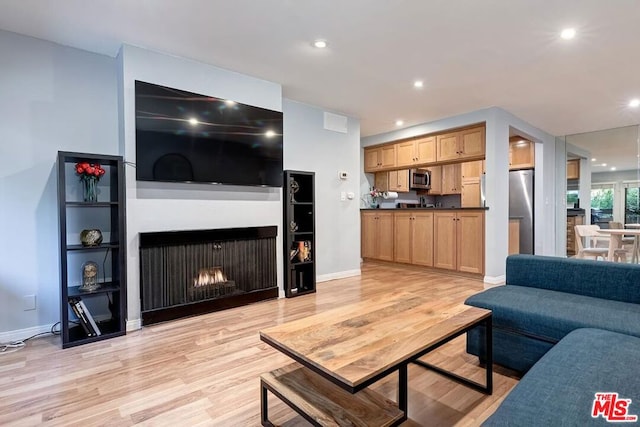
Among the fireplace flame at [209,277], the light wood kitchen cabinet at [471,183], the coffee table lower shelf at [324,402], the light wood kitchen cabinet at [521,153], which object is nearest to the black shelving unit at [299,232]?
the fireplace flame at [209,277]

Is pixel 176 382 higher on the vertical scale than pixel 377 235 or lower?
lower

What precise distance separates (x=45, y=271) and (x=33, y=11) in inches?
78.0

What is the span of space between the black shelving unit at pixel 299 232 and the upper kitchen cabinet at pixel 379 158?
2.38m

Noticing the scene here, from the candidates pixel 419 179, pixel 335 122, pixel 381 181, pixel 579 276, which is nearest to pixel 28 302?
pixel 335 122

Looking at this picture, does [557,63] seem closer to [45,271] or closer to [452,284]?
[452,284]

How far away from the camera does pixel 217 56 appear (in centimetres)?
309

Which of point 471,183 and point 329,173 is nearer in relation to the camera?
point 329,173

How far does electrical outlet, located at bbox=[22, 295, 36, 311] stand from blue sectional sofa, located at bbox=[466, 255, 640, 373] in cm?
336

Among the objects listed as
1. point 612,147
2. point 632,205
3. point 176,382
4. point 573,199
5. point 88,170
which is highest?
point 612,147

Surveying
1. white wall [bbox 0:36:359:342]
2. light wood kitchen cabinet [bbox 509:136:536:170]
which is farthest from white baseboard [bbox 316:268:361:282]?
light wood kitchen cabinet [bbox 509:136:536:170]

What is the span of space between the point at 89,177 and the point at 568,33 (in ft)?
13.1

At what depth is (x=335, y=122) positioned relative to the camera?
4.81 m

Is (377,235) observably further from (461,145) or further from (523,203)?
(523,203)

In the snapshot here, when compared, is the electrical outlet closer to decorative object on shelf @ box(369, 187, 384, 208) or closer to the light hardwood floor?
the light hardwood floor
